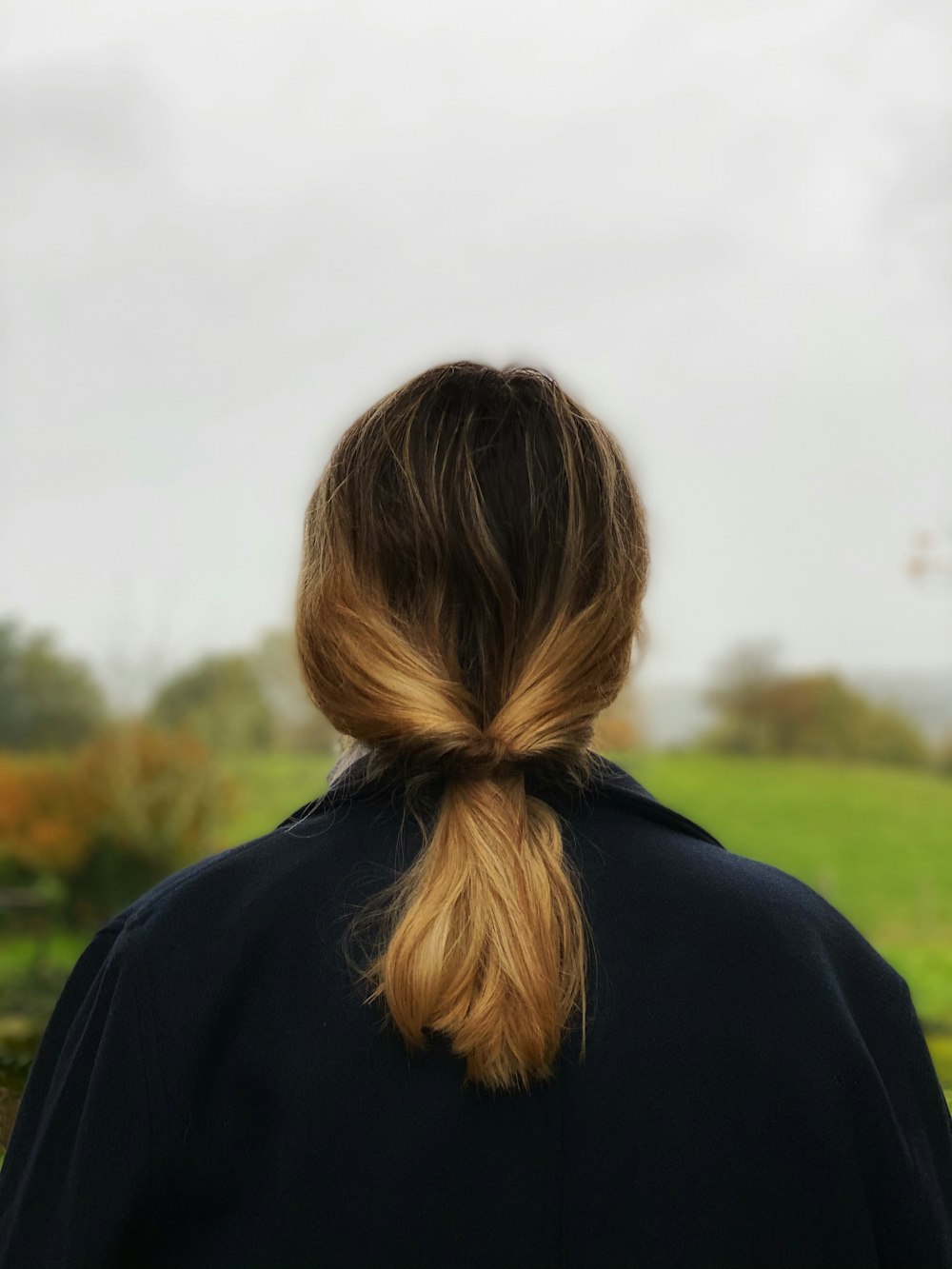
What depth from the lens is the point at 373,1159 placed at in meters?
0.85

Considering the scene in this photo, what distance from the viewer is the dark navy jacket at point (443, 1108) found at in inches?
33.6

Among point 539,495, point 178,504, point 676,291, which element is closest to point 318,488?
point 539,495

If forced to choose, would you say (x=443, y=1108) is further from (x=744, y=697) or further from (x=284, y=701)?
(x=744, y=697)

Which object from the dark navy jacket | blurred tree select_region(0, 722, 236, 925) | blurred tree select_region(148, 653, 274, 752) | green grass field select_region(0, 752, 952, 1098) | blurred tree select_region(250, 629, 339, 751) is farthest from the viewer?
blurred tree select_region(250, 629, 339, 751)

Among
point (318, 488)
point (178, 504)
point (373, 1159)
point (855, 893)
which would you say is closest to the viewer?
point (373, 1159)

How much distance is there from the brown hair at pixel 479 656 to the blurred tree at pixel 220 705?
6694mm

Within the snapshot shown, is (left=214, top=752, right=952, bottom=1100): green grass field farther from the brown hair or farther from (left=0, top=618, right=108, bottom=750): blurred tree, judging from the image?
the brown hair

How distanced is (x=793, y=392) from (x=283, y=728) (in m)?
3.87

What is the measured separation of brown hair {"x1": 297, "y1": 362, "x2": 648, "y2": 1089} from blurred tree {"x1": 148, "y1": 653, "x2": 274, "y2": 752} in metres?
6.69

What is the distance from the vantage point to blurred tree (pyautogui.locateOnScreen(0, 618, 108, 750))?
7449mm

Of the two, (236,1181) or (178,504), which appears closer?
(236,1181)

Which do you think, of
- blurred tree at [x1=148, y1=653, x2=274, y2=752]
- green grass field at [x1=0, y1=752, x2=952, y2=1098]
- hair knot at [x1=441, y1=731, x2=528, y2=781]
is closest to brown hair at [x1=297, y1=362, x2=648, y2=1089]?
hair knot at [x1=441, y1=731, x2=528, y2=781]

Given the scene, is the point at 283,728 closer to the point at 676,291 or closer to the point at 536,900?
the point at 676,291

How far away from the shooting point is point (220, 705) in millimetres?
7582
